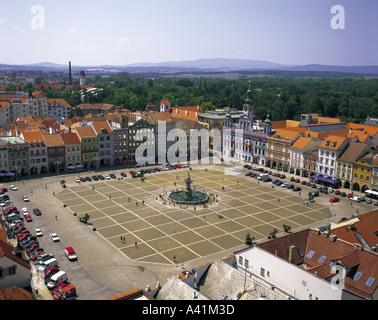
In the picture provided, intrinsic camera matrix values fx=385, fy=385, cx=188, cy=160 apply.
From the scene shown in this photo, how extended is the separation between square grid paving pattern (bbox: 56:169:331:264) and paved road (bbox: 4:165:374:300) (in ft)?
5.41

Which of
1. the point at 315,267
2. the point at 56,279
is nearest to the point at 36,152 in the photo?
the point at 56,279

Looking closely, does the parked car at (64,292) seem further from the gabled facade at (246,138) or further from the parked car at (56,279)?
the gabled facade at (246,138)

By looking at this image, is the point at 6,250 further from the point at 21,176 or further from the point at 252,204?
the point at 21,176

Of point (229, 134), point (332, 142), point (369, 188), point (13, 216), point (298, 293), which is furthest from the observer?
point (229, 134)

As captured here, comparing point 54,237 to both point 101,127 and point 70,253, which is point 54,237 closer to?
point 70,253

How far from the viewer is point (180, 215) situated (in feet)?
212

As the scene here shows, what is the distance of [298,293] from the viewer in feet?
105

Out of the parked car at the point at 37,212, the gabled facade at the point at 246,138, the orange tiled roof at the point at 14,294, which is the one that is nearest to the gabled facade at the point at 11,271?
the orange tiled roof at the point at 14,294

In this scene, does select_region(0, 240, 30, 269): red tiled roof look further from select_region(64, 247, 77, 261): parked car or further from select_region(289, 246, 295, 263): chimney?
select_region(289, 246, 295, 263): chimney

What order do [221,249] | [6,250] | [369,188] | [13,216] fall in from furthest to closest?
[369,188]
[13,216]
[221,249]
[6,250]

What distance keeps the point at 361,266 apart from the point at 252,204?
36.8m

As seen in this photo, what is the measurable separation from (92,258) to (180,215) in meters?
19.5

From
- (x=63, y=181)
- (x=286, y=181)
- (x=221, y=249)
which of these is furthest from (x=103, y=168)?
(x=221, y=249)

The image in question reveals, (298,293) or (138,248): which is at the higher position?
(298,293)
